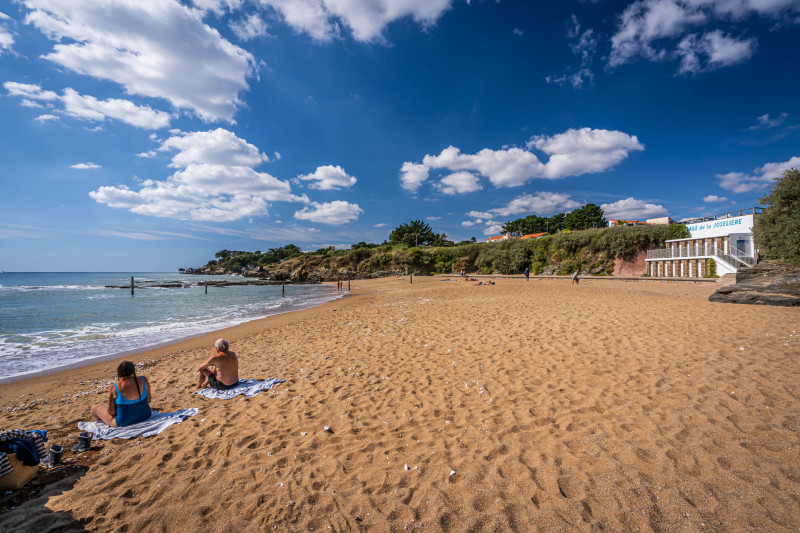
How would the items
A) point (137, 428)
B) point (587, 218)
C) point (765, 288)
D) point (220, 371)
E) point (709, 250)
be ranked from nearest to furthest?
point (137, 428), point (220, 371), point (765, 288), point (709, 250), point (587, 218)

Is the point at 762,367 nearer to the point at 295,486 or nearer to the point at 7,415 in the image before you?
the point at 295,486

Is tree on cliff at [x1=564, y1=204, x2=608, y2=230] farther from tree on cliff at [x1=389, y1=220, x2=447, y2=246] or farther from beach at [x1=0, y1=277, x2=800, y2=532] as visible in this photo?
beach at [x1=0, y1=277, x2=800, y2=532]

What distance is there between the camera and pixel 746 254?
25.0 meters

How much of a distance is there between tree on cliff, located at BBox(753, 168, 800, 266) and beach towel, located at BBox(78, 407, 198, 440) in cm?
2553

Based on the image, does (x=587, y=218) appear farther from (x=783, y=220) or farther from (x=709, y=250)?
(x=783, y=220)

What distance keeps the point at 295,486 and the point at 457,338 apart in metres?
5.68

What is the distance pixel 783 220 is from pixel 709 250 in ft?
34.6

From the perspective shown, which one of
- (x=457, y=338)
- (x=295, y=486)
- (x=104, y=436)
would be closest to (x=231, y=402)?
(x=104, y=436)

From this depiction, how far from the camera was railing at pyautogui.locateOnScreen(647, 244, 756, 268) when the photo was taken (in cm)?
2377

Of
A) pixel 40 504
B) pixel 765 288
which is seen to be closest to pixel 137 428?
pixel 40 504

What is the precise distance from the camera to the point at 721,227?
27.6 meters

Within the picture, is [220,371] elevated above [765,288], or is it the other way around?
[765,288]

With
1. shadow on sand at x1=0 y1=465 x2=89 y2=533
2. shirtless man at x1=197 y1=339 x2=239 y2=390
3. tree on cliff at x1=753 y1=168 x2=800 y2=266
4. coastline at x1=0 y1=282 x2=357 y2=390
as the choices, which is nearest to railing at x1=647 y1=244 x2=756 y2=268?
tree on cliff at x1=753 y1=168 x2=800 y2=266

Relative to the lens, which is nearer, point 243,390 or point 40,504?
point 40,504
